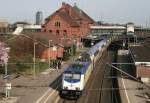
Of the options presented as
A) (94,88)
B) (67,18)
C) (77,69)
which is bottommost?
(94,88)

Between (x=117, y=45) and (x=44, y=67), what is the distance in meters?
60.2

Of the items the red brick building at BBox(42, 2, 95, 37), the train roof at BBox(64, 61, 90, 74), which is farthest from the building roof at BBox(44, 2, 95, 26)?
the train roof at BBox(64, 61, 90, 74)

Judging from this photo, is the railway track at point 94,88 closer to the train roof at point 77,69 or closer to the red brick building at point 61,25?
the train roof at point 77,69

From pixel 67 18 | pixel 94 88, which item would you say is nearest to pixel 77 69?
pixel 94 88

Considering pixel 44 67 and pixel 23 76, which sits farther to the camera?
pixel 44 67

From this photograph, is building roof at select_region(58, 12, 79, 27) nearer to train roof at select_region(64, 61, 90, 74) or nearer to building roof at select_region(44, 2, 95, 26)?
building roof at select_region(44, 2, 95, 26)

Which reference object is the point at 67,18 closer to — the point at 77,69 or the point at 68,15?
the point at 68,15

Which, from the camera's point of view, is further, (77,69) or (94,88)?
(94,88)

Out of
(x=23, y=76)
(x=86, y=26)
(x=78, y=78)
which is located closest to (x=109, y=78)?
(x=23, y=76)

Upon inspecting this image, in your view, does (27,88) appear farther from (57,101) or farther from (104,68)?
(104,68)

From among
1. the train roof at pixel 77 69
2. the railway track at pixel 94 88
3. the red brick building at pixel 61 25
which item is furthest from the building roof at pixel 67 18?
the train roof at pixel 77 69

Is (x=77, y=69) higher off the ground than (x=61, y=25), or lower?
lower

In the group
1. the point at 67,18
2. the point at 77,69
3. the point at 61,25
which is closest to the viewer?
the point at 77,69

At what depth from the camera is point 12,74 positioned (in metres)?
53.3
